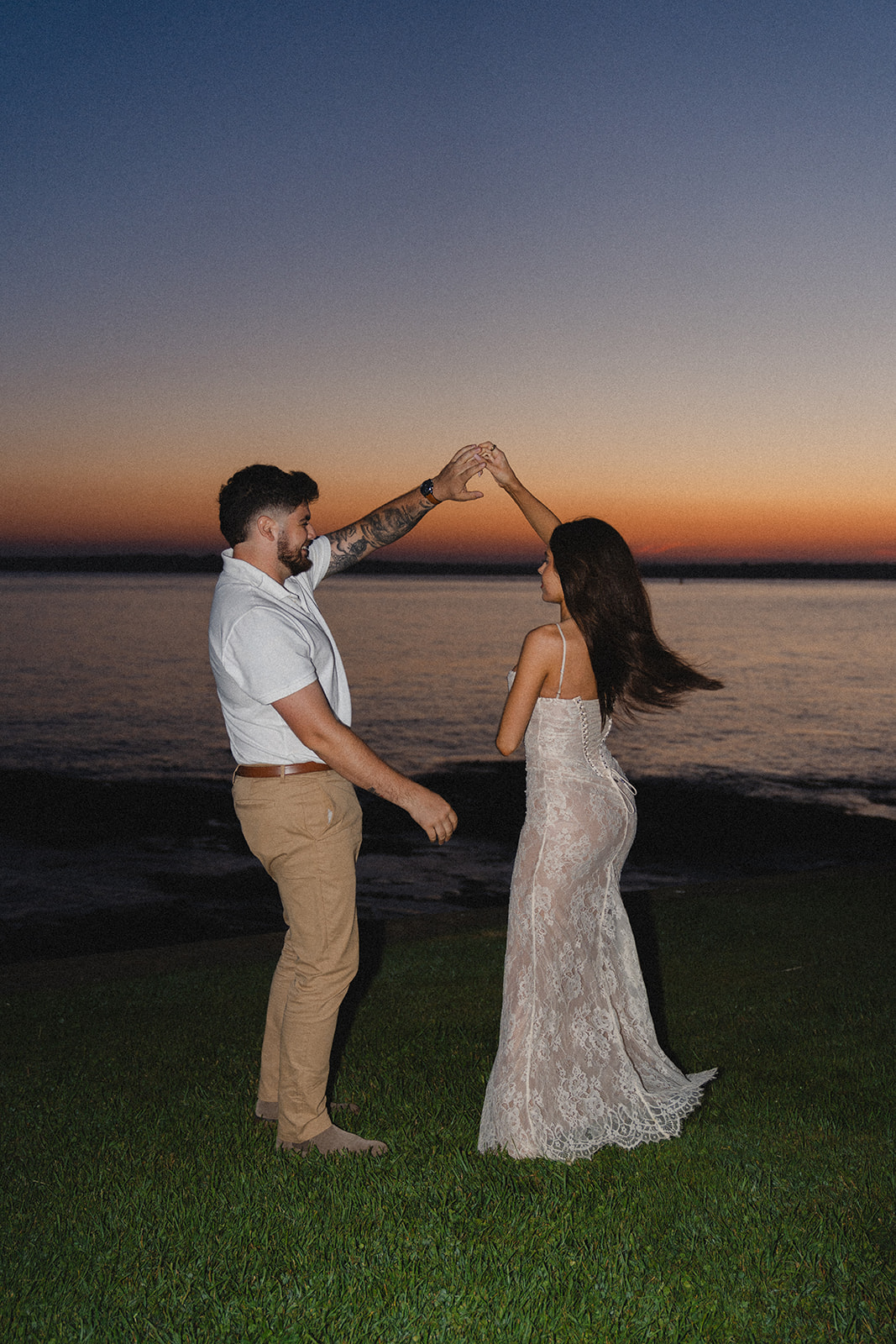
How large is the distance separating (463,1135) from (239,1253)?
1215mm

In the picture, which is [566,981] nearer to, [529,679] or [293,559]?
[529,679]

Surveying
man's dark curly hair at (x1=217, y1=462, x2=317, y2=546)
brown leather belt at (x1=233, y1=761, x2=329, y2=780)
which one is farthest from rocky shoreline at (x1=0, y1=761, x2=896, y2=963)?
man's dark curly hair at (x1=217, y1=462, x2=317, y2=546)

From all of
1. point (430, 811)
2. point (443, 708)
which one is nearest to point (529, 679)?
point (430, 811)

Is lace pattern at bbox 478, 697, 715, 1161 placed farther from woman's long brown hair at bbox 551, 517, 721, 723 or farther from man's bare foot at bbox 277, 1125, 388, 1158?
man's bare foot at bbox 277, 1125, 388, 1158

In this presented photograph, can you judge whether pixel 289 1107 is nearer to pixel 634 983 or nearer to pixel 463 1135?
pixel 463 1135

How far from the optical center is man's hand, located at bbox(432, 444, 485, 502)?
5.00m

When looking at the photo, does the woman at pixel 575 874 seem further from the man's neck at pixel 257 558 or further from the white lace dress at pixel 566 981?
the man's neck at pixel 257 558

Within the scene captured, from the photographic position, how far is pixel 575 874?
439 centimetres

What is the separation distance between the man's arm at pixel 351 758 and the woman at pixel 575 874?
583mm

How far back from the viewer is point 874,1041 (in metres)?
5.73

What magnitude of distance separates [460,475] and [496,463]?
175mm

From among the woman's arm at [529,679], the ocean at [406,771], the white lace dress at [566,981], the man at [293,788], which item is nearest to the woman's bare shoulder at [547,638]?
the woman's arm at [529,679]

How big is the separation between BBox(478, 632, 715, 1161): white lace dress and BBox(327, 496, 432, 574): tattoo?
1307 millimetres

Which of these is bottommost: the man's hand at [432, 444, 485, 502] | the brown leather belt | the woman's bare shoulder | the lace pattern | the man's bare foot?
the man's bare foot
